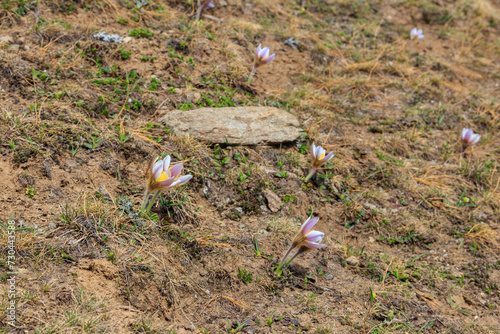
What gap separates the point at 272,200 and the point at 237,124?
2.53ft

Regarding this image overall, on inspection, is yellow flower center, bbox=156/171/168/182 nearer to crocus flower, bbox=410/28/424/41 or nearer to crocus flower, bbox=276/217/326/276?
crocus flower, bbox=276/217/326/276

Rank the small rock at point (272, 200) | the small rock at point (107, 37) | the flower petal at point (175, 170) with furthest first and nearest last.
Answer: the small rock at point (107, 37), the small rock at point (272, 200), the flower petal at point (175, 170)

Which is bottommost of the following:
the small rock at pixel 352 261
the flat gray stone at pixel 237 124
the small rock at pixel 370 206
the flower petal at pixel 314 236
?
the small rock at pixel 352 261

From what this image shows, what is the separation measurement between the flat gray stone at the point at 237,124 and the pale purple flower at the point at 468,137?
1694 millimetres

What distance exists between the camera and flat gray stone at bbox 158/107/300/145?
Result: 10.8 ft

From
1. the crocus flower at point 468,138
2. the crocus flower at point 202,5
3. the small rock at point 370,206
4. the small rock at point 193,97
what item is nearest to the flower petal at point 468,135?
the crocus flower at point 468,138

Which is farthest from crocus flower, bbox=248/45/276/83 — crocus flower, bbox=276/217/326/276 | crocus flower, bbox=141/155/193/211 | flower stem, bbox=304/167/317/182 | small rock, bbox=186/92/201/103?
crocus flower, bbox=276/217/326/276

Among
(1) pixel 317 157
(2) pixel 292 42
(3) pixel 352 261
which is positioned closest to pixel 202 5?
(2) pixel 292 42

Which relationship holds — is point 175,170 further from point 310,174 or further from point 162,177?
point 310,174

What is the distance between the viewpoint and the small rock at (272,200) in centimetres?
306

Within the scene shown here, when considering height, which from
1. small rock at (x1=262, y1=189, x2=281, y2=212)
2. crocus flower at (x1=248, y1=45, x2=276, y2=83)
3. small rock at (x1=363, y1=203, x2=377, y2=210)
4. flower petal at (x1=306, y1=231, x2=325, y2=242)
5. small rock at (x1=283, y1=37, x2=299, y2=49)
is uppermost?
crocus flower at (x1=248, y1=45, x2=276, y2=83)

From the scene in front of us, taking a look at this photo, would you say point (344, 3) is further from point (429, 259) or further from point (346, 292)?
point (346, 292)

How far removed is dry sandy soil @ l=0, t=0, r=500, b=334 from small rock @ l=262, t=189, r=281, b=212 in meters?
0.01

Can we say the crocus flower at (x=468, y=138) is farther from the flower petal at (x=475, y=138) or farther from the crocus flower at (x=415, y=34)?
the crocus flower at (x=415, y=34)
